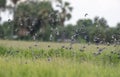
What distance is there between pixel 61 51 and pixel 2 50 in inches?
81.0

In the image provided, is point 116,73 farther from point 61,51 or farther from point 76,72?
point 61,51

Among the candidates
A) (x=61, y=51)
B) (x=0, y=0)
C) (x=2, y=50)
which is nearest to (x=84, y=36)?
(x=61, y=51)

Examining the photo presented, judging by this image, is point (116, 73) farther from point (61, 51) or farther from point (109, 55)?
point (61, 51)

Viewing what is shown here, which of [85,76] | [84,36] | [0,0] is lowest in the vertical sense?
[85,76]

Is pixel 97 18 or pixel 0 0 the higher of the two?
pixel 0 0

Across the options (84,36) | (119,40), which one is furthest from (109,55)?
(84,36)

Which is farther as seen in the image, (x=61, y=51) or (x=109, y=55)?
(x=61, y=51)

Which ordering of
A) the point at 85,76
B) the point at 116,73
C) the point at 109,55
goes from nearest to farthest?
the point at 85,76, the point at 116,73, the point at 109,55

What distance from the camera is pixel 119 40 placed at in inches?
365

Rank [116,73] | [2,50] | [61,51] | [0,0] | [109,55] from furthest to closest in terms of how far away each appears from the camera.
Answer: [0,0] → [2,50] → [61,51] → [109,55] → [116,73]

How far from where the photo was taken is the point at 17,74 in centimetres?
585

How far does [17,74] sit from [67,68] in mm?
912

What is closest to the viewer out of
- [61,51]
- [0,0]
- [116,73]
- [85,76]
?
[85,76]

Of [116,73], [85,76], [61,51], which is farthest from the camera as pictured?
[61,51]
